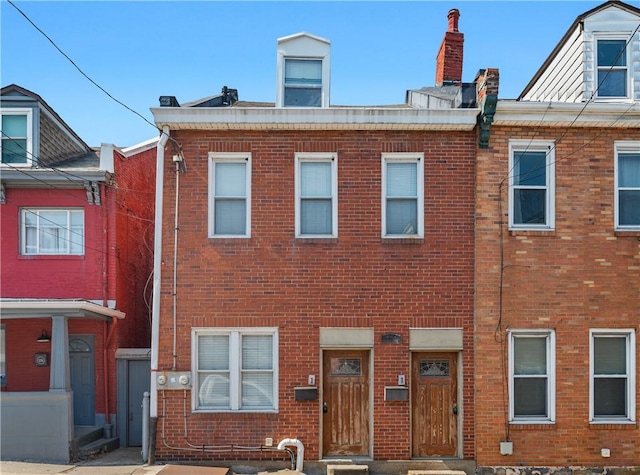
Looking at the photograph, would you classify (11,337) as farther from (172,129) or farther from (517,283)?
(517,283)

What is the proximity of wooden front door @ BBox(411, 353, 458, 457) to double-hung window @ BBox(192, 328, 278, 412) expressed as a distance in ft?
8.96

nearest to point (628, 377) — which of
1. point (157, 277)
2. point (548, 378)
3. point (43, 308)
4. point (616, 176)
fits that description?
point (548, 378)

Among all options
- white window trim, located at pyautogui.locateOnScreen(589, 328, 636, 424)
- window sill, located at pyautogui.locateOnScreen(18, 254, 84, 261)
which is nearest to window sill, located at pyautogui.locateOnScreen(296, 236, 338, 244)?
white window trim, located at pyautogui.locateOnScreen(589, 328, 636, 424)

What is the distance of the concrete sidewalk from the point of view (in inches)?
376

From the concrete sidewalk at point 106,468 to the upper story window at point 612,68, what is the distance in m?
10.6

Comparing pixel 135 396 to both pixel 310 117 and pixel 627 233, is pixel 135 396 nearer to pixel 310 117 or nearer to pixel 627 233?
pixel 310 117

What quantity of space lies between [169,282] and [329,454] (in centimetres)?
450

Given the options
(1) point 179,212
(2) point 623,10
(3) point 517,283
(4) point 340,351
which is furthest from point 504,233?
(1) point 179,212

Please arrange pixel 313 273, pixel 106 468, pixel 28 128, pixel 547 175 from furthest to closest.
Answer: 1. pixel 28 128
2. pixel 547 175
3. pixel 313 273
4. pixel 106 468

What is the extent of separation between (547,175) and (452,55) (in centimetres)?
479

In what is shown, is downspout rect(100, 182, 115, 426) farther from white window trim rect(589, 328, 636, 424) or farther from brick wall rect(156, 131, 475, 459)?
white window trim rect(589, 328, 636, 424)

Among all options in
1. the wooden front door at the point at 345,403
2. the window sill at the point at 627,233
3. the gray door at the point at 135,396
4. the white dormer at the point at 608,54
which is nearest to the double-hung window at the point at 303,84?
the wooden front door at the point at 345,403

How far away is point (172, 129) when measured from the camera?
10375 millimetres

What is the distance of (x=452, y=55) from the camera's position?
1364cm
